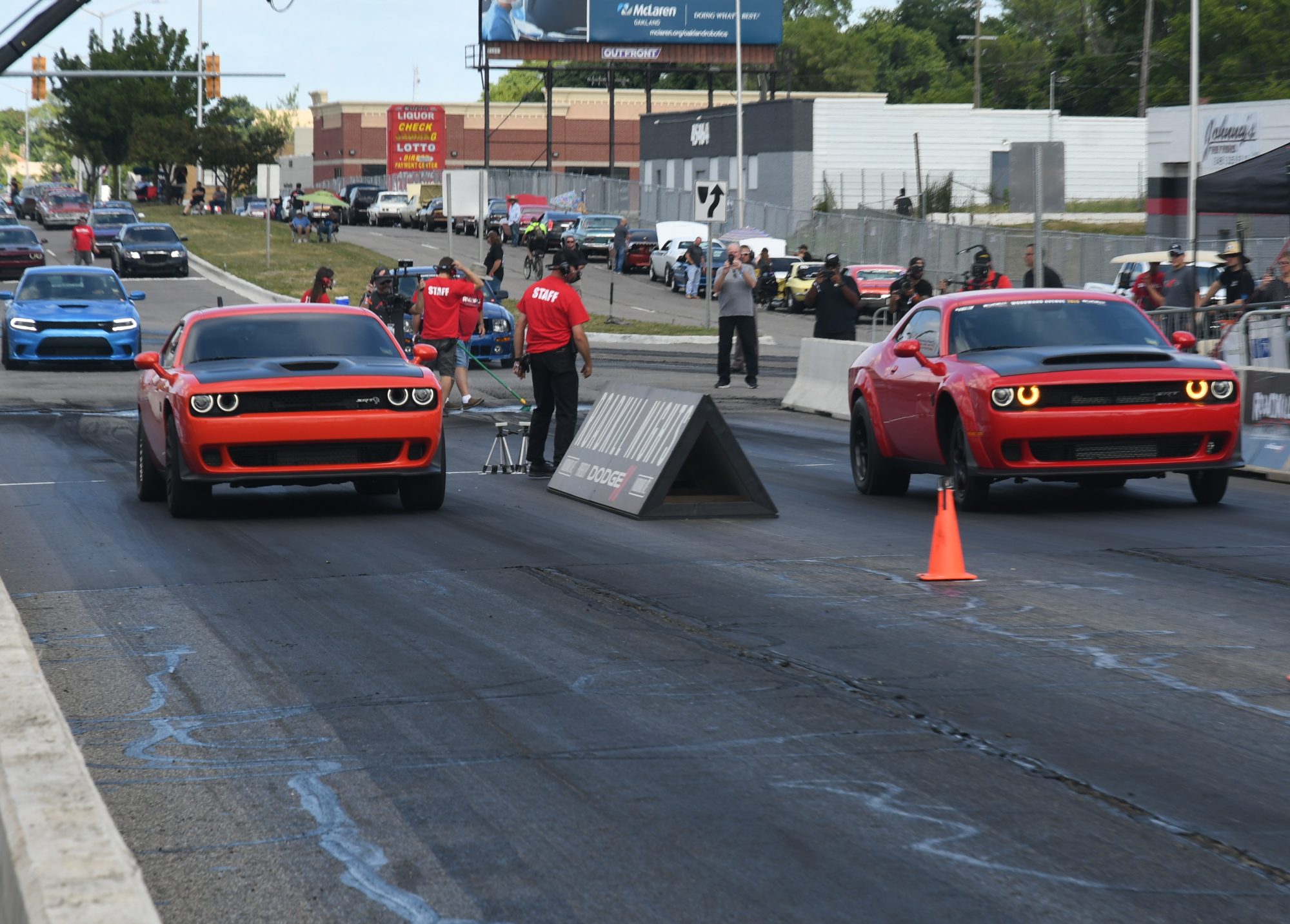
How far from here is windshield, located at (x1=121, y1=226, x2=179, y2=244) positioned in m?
54.9

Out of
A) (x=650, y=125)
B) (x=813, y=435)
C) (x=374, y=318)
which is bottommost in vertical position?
(x=813, y=435)

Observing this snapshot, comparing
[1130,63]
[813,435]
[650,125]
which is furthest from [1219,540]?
[1130,63]

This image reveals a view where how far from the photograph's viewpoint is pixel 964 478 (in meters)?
12.9

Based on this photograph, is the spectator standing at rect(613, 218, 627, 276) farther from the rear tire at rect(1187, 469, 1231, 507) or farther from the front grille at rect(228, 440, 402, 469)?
the front grille at rect(228, 440, 402, 469)

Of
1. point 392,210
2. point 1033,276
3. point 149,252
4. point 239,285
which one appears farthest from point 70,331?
point 392,210

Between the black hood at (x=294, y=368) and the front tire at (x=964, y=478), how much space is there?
378cm

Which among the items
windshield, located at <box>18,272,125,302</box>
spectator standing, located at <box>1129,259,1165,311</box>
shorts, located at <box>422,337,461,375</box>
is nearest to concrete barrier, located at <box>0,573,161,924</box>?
shorts, located at <box>422,337,461,375</box>

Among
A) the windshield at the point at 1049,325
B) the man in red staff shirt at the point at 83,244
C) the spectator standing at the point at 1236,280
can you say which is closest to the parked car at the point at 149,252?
the man in red staff shirt at the point at 83,244

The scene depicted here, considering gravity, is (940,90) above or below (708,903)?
above

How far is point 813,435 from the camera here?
20484 millimetres

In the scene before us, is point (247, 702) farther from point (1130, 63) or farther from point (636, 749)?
point (1130, 63)

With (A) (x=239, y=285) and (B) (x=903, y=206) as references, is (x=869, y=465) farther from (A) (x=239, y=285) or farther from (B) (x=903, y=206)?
(B) (x=903, y=206)

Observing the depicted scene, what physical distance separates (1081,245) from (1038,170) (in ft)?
79.7

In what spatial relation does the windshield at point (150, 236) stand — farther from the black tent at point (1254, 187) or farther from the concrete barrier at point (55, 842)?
the concrete barrier at point (55, 842)
